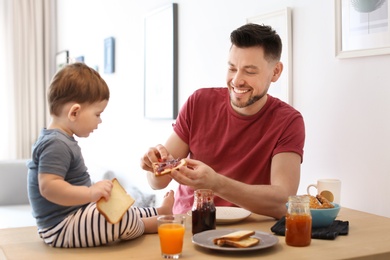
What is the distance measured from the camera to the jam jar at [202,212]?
1482mm

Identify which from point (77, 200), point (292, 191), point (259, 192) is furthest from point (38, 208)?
point (292, 191)

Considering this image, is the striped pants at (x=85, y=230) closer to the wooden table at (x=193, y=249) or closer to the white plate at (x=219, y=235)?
the wooden table at (x=193, y=249)

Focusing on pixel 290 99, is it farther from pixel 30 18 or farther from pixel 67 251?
pixel 30 18

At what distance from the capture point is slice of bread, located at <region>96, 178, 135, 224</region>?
135 cm

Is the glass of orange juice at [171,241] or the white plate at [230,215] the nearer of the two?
the glass of orange juice at [171,241]

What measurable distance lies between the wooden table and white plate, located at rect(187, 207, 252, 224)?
17 cm

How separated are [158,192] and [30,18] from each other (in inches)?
137

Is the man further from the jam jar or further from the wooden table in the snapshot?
the wooden table

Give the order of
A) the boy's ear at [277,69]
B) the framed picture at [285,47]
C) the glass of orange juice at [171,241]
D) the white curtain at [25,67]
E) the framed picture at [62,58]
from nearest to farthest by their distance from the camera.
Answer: the glass of orange juice at [171,241]
the boy's ear at [277,69]
the framed picture at [285,47]
the framed picture at [62,58]
the white curtain at [25,67]

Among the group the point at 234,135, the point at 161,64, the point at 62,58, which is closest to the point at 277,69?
the point at 234,135

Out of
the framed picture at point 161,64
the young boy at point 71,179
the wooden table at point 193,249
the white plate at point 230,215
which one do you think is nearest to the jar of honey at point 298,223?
the wooden table at point 193,249

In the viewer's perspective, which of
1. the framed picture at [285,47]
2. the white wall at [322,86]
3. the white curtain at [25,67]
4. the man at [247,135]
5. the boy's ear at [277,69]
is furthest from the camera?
the white curtain at [25,67]

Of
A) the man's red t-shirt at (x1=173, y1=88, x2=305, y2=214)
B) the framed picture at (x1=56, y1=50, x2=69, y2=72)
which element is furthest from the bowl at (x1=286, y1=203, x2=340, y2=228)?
the framed picture at (x1=56, y1=50, x2=69, y2=72)

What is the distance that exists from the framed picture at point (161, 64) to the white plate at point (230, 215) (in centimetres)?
158
